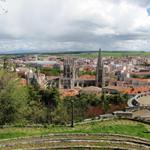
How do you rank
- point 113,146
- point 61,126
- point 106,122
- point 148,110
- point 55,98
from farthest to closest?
point 55,98 < point 148,110 < point 106,122 < point 61,126 < point 113,146

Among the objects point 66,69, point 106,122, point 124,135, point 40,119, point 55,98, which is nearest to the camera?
point 124,135

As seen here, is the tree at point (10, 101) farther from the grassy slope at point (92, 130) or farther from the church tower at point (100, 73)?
the church tower at point (100, 73)

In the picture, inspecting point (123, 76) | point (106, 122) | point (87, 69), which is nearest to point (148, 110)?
point (106, 122)

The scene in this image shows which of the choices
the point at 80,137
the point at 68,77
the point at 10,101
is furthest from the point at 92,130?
the point at 68,77

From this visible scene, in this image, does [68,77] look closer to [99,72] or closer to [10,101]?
[99,72]

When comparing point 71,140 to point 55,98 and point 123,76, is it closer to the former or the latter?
point 55,98

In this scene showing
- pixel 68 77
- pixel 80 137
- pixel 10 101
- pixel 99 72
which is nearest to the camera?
pixel 80 137

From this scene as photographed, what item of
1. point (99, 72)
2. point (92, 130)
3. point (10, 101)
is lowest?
point (99, 72)

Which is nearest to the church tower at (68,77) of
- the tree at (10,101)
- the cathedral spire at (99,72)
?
the cathedral spire at (99,72)

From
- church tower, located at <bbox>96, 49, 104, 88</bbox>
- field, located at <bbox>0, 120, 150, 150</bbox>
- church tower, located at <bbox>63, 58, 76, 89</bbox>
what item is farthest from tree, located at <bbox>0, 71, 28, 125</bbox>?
church tower, located at <bbox>63, 58, 76, 89</bbox>

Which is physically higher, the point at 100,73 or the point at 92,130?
the point at 92,130
